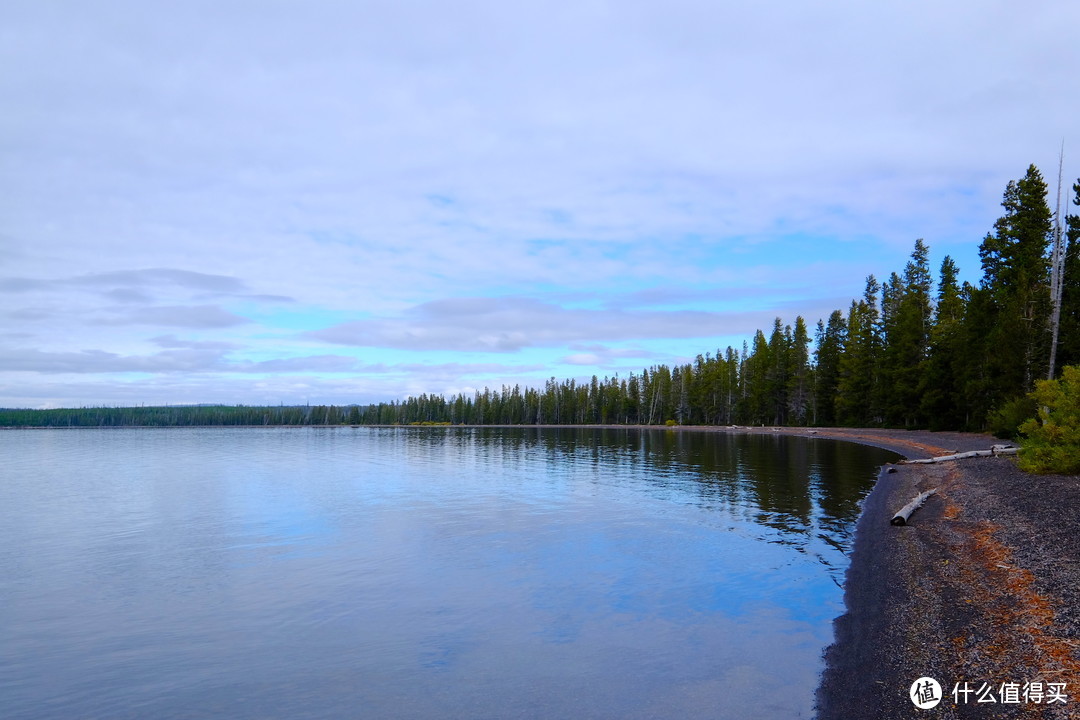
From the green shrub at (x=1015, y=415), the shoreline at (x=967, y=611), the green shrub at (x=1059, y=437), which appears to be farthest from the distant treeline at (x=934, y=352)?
the shoreline at (x=967, y=611)

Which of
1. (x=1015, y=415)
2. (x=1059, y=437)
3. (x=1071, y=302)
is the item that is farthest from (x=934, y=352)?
(x=1059, y=437)

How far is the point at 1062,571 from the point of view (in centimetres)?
1253

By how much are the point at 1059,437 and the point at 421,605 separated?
81.0ft

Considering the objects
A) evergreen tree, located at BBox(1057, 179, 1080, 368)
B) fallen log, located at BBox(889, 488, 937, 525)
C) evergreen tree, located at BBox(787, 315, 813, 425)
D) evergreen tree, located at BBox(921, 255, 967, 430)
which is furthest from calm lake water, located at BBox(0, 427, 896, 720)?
evergreen tree, located at BBox(787, 315, 813, 425)

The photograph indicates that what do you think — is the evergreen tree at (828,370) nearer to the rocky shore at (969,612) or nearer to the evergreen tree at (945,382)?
the evergreen tree at (945,382)

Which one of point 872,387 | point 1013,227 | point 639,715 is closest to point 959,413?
point 1013,227

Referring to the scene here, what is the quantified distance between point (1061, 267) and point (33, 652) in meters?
62.2

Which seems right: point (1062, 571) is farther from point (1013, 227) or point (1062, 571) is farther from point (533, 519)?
point (1013, 227)

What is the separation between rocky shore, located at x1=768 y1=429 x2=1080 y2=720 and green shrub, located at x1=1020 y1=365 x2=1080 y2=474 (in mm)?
1096

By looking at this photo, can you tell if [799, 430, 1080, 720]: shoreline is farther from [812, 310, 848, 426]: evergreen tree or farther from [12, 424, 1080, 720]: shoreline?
[812, 310, 848, 426]: evergreen tree

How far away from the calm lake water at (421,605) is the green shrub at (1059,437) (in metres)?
Result: 7.01

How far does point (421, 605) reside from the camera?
15.2m

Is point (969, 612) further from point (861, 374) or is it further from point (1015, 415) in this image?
point (861, 374)

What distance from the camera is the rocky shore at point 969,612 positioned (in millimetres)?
8625
